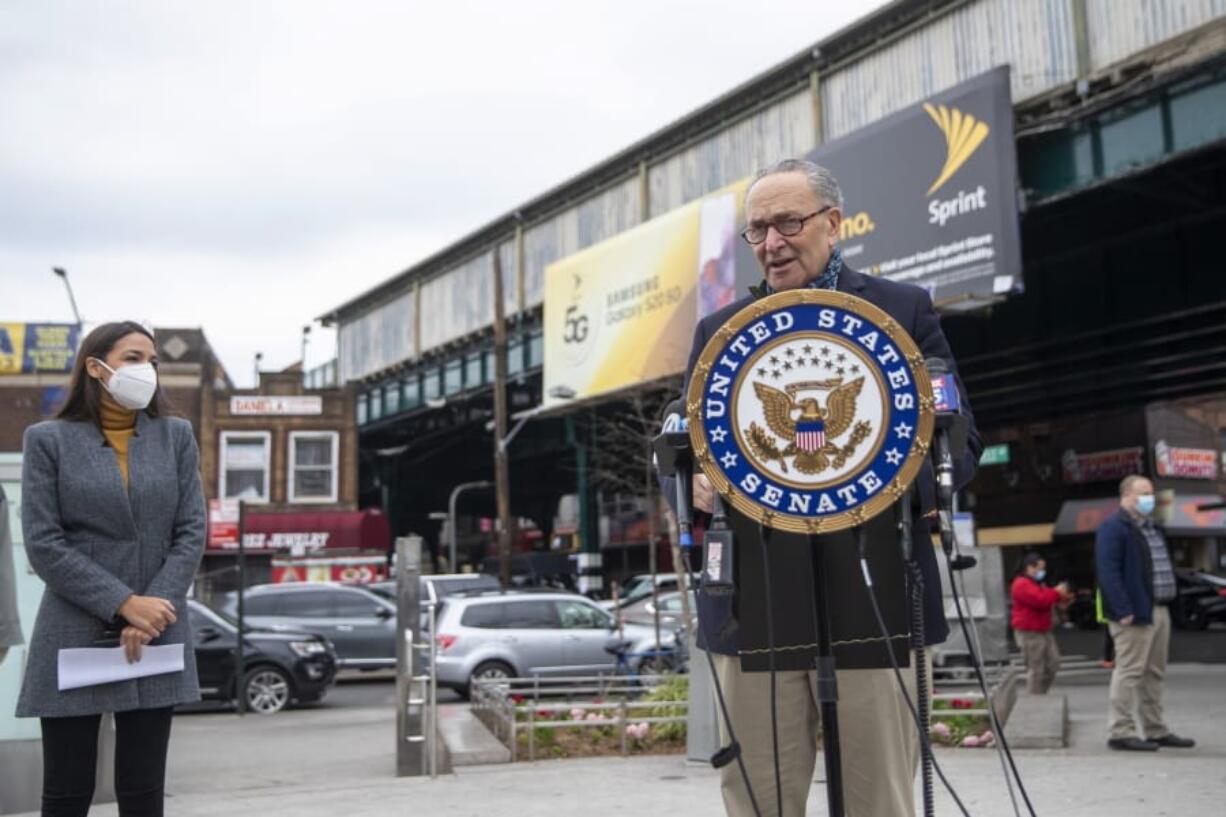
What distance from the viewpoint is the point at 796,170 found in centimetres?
304

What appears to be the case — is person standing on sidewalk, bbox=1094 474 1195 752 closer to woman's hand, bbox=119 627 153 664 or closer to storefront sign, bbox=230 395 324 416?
woman's hand, bbox=119 627 153 664

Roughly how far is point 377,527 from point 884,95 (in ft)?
77.6

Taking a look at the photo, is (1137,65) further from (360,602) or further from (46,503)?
(46,503)

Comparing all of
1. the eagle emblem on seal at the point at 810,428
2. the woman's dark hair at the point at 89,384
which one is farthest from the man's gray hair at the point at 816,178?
the woman's dark hair at the point at 89,384

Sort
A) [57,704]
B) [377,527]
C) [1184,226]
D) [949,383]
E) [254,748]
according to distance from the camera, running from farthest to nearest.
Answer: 1. [377,527]
2. [1184,226]
3. [254,748]
4. [57,704]
5. [949,383]

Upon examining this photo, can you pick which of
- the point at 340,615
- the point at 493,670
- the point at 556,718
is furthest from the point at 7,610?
the point at 340,615

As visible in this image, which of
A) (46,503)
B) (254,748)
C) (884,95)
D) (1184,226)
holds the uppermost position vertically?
(884,95)

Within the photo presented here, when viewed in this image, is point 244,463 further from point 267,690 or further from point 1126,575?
point 1126,575

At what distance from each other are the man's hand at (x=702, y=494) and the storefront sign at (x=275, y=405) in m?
42.4

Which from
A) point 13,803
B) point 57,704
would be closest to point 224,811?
point 13,803

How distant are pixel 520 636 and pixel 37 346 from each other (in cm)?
4337

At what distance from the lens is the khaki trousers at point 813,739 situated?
2.87 meters

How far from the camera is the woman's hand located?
379cm

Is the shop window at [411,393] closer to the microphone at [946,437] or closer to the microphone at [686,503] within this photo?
the microphone at [686,503]
